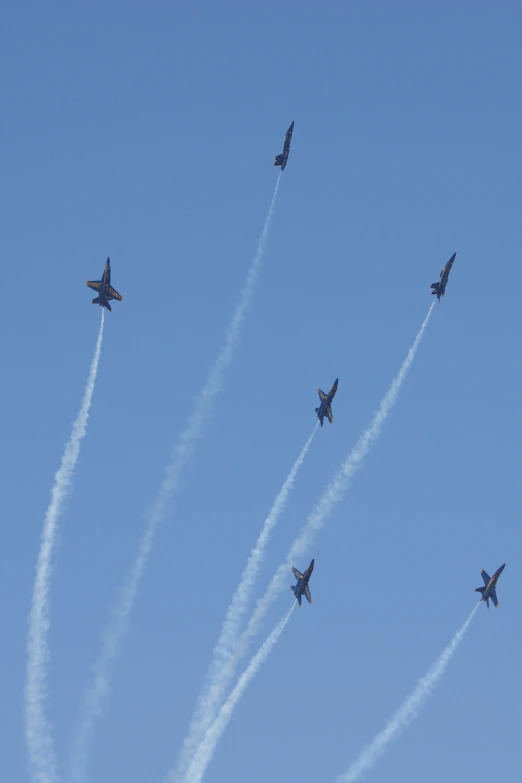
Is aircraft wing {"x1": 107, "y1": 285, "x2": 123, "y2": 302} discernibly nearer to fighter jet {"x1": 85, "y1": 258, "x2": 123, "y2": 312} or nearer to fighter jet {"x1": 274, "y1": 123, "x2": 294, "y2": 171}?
fighter jet {"x1": 85, "y1": 258, "x2": 123, "y2": 312}

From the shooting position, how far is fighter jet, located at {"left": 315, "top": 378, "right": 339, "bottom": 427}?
133 m

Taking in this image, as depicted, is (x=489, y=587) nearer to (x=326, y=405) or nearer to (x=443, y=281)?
(x=326, y=405)

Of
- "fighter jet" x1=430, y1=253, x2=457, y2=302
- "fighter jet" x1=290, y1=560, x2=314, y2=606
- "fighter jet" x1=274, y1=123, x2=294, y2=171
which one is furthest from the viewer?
"fighter jet" x1=274, y1=123, x2=294, y2=171

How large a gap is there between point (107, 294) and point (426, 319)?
4337 cm

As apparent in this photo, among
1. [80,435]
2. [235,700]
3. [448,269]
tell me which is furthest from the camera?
[448,269]

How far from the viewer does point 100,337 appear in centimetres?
13288

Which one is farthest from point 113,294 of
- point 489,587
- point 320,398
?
point 489,587

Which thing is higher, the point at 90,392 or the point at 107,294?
the point at 107,294

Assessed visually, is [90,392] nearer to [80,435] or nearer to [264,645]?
[80,435]

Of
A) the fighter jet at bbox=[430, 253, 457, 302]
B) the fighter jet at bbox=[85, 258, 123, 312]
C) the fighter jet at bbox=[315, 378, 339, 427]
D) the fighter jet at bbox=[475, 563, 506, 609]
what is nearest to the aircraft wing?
the fighter jet at bbox=[85, 258, 123, 312]

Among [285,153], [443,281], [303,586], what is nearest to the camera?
[303,586]

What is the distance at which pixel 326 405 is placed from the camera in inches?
5246

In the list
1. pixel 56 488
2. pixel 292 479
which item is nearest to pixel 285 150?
pixel 292 479

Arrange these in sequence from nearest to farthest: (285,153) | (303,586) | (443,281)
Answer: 1. (303,586)
2. (443,281)
3. (285,153)
